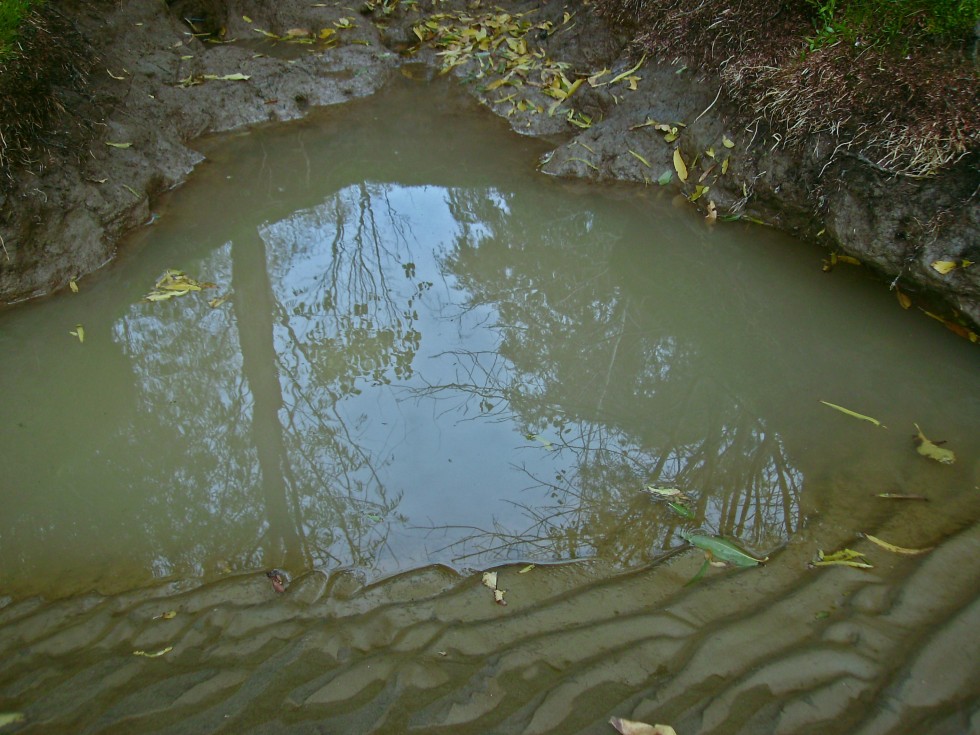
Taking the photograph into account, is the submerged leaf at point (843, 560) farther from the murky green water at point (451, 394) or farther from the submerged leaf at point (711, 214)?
the submerged leaf at point (711, 214)

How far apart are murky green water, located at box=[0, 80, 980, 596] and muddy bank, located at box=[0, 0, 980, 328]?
26 cm

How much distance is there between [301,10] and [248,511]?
636 centimetres

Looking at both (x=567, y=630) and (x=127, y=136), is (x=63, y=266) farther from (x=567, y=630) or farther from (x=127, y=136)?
(x=567, y=630)

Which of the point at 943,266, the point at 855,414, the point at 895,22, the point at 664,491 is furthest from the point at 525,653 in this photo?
the point at 895,22

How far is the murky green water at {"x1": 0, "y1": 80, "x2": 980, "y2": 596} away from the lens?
3156 millimetres

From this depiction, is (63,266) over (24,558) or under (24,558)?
over

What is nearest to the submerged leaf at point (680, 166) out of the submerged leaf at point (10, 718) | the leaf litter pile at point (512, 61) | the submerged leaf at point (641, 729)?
the leaf litter pile at point (512, 61)

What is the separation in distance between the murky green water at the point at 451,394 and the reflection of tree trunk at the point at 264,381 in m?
0.01

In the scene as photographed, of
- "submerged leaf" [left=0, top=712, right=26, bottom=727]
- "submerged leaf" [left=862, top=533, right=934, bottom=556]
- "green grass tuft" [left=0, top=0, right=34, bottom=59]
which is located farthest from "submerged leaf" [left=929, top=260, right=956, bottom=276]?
"green grass tuft" [left=0, top=0, right=34, bottom=59]

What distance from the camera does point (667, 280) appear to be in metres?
4.75

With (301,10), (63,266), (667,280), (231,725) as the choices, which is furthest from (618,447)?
(301,10)

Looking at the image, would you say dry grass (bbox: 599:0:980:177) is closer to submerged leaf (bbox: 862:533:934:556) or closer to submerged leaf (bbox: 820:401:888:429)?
submerged leaf (bbox: 820:401:888:429)

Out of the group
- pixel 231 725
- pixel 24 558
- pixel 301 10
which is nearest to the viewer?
pixel 231 725

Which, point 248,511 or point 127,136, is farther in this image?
point 127,136
